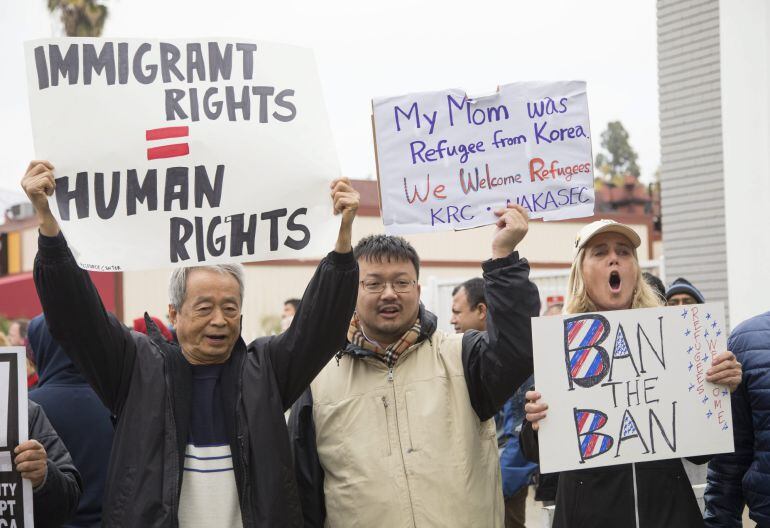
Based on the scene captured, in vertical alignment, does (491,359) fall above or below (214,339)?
below

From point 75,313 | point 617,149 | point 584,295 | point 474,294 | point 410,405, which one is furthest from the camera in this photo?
point 617,149

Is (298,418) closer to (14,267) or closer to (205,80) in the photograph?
(205,80)

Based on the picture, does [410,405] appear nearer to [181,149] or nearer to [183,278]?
[183,278]

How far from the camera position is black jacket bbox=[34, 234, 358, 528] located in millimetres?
3088

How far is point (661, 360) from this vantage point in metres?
3.51

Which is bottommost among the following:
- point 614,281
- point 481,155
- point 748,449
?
point 748,449

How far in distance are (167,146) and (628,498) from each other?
2.08m

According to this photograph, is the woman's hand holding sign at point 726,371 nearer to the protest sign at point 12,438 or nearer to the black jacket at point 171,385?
the black jacket at point 171,385

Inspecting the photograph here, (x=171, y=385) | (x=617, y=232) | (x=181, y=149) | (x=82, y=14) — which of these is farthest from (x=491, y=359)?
(x=82, y=14)

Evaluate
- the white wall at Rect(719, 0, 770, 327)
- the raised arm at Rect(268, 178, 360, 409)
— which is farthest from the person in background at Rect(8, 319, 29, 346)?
the white wall at Rect(719, 0, 770, 327)

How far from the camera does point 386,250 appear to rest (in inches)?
151

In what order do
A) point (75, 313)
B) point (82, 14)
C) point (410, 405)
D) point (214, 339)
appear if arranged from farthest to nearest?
point (82, 14)
point (410, 405)
point (214, 339)
point (75, 313)

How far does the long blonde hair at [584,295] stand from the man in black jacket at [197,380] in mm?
891

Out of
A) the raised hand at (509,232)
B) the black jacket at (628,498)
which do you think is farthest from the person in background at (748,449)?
the raised hand at (509,232)
